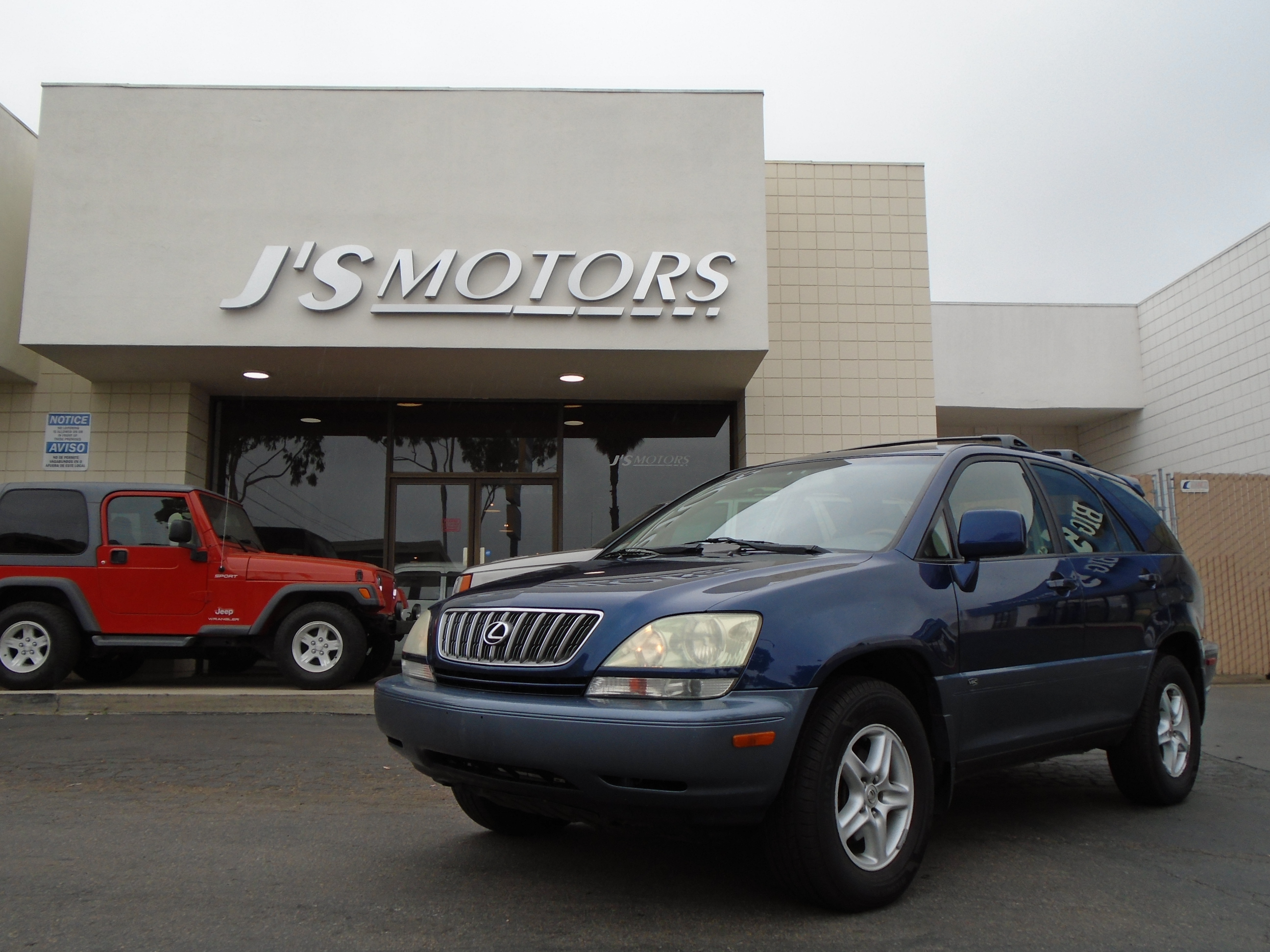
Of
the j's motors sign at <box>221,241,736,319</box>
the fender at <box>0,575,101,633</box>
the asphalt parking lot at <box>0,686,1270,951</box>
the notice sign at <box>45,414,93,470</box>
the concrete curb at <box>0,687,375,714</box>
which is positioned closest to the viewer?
the asphalt parking lot at <box>0,686,1270,951</box>

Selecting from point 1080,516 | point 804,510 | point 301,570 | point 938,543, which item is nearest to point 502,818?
point 804,510

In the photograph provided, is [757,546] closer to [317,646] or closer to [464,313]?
[317,646]

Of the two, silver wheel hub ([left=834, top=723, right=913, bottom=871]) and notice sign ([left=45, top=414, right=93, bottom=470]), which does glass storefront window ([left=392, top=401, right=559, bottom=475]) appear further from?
silver wheel hub ([left=834, top=723, right=913, bottom=871])

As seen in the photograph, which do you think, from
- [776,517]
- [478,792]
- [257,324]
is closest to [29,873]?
[478,792]

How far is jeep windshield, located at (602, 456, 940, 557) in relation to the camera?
12.9 ft

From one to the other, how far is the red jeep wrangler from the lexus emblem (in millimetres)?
6269

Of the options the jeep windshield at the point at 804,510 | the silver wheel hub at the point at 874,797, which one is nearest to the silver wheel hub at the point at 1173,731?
the jeep windshield at the point at 804,510

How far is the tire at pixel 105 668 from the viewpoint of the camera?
10266mm

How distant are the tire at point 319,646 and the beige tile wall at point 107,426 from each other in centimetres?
406

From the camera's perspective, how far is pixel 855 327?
12.8 m

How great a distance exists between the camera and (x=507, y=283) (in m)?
10.8

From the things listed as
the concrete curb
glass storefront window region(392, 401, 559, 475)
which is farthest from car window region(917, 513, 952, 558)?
glass storefront window region(392, 401, 559, 475)

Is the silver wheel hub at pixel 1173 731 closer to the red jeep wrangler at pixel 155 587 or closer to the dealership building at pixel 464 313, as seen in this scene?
the dealership building at pixel 464 313

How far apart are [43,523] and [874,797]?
8679 mm
